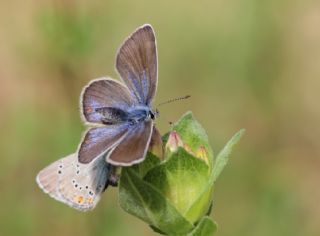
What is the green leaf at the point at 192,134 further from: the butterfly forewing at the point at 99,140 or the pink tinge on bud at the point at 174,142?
the butterfly forewing at the point at 99,140

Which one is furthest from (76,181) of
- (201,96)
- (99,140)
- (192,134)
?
(201,96)

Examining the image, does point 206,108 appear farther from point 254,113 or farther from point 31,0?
point 31,0

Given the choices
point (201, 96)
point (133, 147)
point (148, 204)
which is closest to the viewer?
point (133, 147)

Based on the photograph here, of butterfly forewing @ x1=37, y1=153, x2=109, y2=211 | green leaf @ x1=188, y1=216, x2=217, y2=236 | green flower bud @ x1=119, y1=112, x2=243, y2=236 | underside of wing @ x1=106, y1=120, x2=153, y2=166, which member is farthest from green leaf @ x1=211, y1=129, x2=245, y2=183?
butterfly forewing @ x1=37, y1=153, x2=109, y2=211

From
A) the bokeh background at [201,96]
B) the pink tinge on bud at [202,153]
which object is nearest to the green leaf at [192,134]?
the pink tinge on bud at [202,153]

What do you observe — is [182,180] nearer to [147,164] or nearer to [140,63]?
[147,164]

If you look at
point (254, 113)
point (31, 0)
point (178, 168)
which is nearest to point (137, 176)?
point (178, 168)
